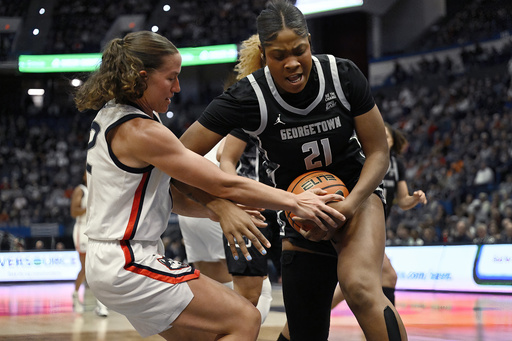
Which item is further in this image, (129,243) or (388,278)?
(388,278)

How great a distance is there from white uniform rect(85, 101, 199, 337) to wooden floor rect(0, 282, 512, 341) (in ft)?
10.3

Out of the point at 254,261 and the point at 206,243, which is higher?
the point at 254,261

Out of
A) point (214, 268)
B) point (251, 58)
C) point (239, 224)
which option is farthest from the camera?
point (214, 268)

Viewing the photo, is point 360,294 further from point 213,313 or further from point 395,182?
point 395,182

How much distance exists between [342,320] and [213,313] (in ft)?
15.6

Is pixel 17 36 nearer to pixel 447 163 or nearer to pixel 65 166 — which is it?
pixel 65 166

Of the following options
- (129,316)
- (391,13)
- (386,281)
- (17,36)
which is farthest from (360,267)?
(17,36)

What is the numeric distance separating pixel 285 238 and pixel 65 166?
2319cm

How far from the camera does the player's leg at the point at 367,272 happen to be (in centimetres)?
292

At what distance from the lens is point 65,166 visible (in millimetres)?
25453

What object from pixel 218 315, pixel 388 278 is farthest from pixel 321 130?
pixel 388 278

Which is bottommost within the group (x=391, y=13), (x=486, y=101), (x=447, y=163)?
(x=447, y=163)

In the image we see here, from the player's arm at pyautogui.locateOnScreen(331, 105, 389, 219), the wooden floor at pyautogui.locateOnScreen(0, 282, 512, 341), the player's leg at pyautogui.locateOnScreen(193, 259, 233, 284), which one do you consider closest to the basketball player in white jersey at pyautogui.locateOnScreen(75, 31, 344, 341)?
the player's arm at pyautogui.locateOnScreen(331, 105, 389, 219)

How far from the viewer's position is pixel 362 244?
10.2ft
